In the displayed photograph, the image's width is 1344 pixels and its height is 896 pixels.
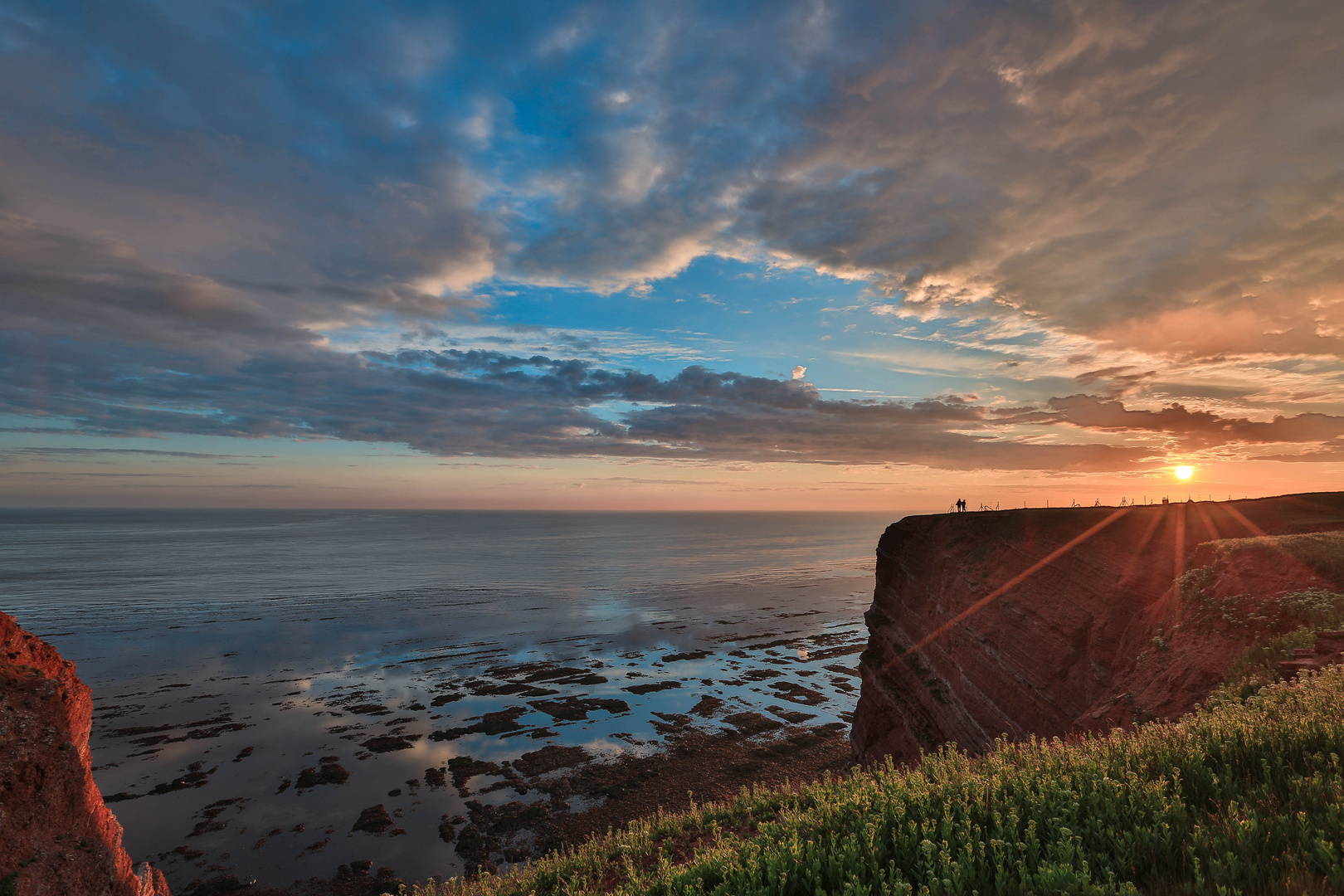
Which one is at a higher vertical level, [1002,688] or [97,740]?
[1002,688]

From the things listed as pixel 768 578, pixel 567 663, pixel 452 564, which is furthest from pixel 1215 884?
pixel 452 564

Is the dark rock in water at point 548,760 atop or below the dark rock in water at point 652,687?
atop

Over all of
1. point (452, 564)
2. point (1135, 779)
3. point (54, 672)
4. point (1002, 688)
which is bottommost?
point (452, 564)

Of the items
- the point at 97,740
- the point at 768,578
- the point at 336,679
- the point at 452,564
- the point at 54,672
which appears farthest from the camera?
the point at 452,564

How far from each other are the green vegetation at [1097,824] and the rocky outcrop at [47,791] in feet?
35.7

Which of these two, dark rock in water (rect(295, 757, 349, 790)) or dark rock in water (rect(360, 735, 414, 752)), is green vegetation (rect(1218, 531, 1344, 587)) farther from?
dark rock in water (rect(360, 735, 414, 752))

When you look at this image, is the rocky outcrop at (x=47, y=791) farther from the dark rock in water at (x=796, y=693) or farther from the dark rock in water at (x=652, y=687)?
the dark rock in water at (x=796, y=693)

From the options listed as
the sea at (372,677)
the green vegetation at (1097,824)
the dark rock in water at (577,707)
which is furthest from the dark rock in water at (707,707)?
the green vegetation at (1097,824)

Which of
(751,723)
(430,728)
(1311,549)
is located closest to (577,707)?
(430,728)

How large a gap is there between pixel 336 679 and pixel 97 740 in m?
13.2

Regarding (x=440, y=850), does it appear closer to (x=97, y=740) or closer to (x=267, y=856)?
(x=267, y=856)

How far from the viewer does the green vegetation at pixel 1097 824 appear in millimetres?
4371

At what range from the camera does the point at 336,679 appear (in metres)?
42.5

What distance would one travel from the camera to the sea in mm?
25000
